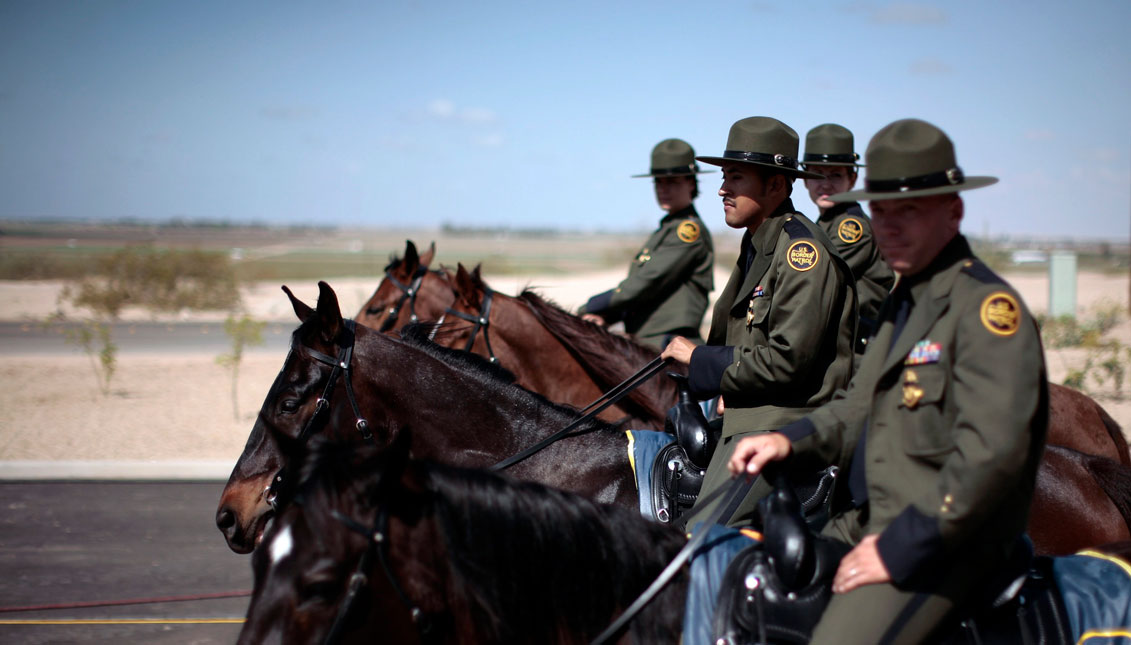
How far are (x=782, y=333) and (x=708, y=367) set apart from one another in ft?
1.27

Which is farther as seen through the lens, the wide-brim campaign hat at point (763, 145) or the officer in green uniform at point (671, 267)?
the officer in green uniform at point (671, 267)

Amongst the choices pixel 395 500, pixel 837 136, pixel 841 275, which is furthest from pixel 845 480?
pixel 837 136

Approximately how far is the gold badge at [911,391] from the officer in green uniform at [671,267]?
14.3 feet

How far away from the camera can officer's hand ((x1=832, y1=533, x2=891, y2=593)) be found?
1996mm

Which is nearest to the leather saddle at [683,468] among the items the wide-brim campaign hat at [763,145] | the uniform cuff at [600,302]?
the wide-brim campaign hat at [763,145]

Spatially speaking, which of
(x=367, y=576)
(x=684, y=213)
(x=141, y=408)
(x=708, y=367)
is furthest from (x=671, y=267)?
(x=141, y=408)

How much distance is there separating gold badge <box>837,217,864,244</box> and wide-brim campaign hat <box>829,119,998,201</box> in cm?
332

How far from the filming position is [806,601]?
2160mm

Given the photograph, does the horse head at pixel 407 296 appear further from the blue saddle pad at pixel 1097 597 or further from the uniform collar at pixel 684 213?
the blue saddle pad at pixel 1097 597

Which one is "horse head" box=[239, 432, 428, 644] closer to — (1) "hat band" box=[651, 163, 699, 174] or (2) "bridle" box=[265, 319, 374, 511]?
(2) "bridle" box=[265, 319, 374, 511]

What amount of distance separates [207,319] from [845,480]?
25.5 metres

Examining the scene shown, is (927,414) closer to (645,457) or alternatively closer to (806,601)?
(806,601)

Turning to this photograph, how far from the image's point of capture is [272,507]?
11.8 feet

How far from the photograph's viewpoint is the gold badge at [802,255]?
3061 mm
